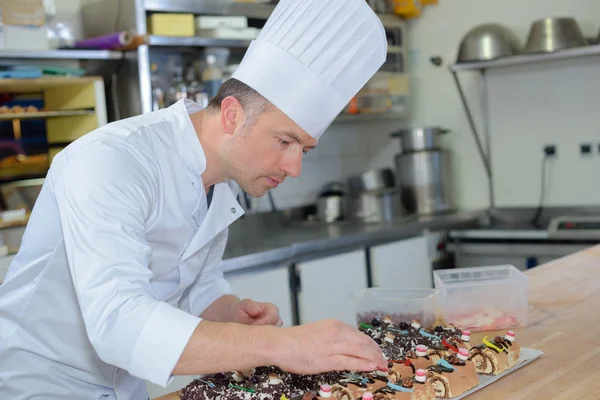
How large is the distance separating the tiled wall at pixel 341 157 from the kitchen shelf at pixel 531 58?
33.8 inches

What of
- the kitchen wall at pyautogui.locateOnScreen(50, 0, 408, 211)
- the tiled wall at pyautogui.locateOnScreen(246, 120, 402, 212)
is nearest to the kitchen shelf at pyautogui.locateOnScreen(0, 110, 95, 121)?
the kitchen wall at pyautogui.locateOnScreen(50, 0, 408, 211)

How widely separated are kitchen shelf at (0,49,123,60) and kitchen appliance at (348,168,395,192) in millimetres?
1850

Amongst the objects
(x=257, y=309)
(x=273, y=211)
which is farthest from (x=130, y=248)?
(x=273, y=211)

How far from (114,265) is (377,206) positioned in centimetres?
320

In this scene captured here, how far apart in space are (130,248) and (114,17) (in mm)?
2531

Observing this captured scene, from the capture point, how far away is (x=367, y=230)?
4.02 metres

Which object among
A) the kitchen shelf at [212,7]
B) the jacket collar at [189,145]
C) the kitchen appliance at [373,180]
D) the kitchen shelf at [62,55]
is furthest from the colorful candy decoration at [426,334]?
the kitchen appliance at [373,180]

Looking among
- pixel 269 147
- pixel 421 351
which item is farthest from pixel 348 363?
pixel 269 147

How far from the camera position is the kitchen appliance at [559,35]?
13.3ft

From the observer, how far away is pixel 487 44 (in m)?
4.30

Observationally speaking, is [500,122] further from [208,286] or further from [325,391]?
[325,391]

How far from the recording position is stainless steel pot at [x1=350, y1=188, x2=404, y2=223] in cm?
446

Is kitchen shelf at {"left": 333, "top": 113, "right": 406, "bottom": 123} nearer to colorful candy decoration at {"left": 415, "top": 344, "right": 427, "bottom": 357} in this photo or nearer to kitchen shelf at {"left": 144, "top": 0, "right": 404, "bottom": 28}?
kitchen shelf at {"left": 144, "top": 0, "right": 404, "bottom": 28}

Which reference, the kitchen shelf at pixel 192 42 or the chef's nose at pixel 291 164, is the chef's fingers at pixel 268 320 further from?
the kitchen shelf at pixel 192 42
